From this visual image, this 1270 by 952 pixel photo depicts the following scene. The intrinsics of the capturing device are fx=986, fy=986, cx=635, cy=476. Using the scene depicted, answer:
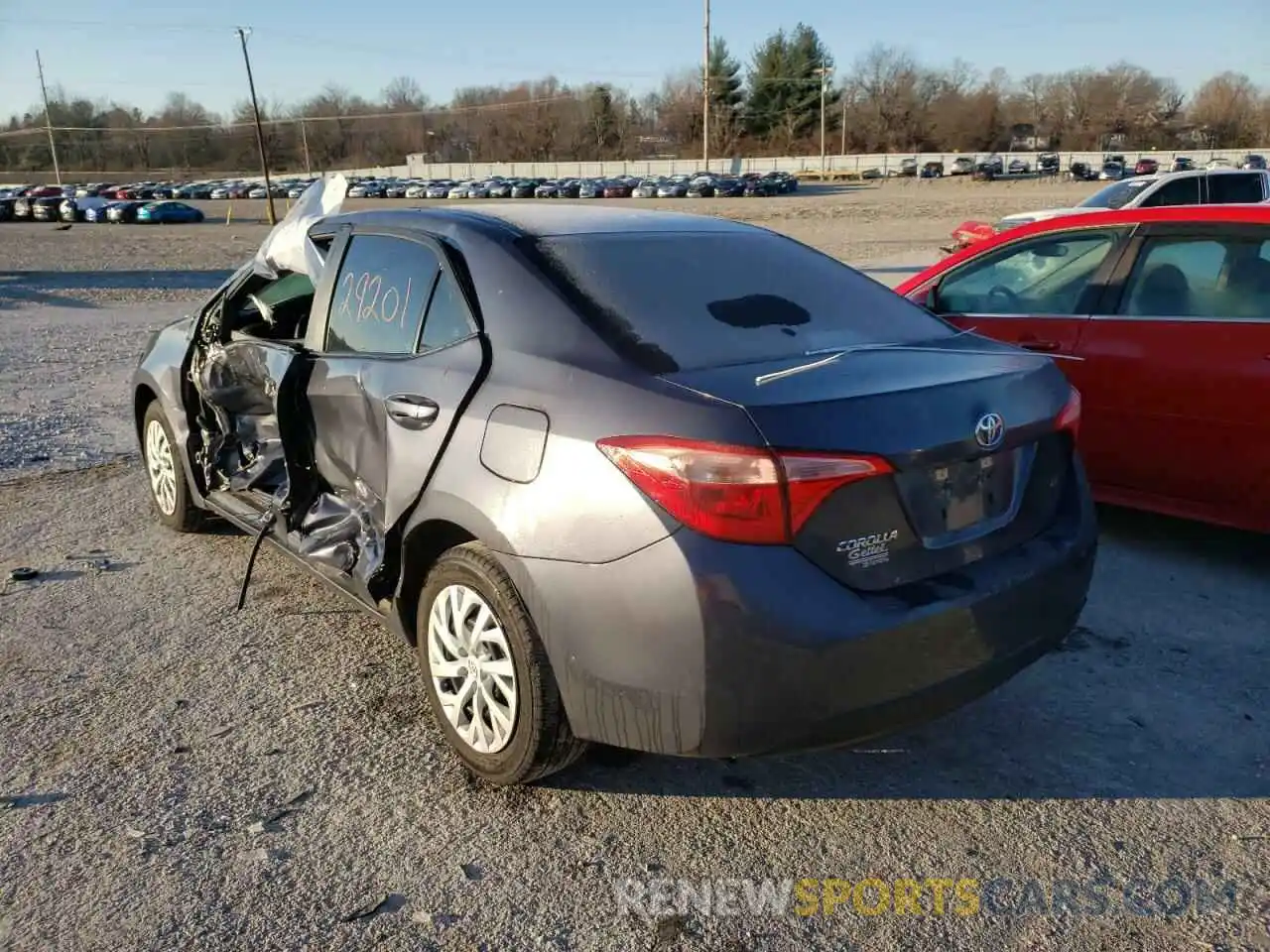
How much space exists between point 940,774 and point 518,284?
6.39 ft

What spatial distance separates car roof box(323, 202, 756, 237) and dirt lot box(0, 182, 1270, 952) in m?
1.64

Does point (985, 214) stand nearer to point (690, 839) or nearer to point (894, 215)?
point (894, 215)

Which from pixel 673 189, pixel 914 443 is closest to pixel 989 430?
pixel 914 443

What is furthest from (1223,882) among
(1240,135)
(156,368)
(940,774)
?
(1240,135)

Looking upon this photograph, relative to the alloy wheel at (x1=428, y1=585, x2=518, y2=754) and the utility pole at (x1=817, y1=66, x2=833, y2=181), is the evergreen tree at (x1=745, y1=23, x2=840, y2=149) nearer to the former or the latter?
the utility pole at (x1=817, y1=66, x2=833, y2=181)

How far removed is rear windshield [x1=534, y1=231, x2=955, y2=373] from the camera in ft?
9.16

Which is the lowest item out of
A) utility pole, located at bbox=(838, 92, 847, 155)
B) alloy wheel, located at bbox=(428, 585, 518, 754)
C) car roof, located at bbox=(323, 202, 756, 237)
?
alloy wheel, located at bbox=(428, 585, 518, 754)

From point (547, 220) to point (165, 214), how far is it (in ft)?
174

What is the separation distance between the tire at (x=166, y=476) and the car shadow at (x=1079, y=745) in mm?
2979

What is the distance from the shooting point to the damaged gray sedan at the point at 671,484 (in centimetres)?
233

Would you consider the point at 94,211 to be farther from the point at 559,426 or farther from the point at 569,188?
the point at 559,426

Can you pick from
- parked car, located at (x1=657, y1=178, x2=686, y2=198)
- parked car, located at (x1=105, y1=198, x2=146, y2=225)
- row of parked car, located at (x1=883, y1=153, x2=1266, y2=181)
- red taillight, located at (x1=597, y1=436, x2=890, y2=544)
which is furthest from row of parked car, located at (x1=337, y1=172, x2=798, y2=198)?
red taillight, located at (x1=597, y1=436, x2=890, y2=544)

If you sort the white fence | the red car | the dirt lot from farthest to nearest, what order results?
the white fence < the red car < the dirt lot

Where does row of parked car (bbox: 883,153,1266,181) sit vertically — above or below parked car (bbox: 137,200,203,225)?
above
